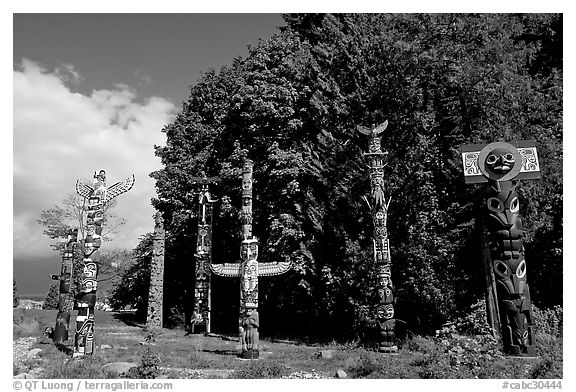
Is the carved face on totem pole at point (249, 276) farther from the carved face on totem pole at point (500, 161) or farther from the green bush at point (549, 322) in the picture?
the green bush at point (549, 322)

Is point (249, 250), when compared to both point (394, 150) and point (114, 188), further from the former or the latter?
point (394, 150)

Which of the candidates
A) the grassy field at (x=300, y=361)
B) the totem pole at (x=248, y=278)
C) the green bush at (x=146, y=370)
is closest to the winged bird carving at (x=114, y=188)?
the totem pole at (x=248, y=278)

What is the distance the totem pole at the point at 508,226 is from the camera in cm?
1055

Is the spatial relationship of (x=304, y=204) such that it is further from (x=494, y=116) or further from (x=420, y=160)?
(x=494, y=116)

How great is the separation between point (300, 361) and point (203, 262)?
8.42m

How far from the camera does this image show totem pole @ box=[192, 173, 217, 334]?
2027 cm

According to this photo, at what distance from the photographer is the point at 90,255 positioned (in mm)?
13062

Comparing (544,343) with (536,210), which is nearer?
(544,343)

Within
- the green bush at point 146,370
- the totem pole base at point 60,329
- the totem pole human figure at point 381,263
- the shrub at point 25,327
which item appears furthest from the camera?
the shrub at point 25,327

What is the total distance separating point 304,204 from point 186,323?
33.9ft

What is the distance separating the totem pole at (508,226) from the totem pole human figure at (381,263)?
3548 millimetres

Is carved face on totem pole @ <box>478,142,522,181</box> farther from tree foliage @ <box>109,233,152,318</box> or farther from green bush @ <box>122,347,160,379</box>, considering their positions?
tree foliage @ <box>109,233,152,318</box>

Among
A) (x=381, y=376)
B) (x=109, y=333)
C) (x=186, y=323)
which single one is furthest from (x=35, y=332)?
(x=381, y=376)

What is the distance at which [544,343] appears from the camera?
11.9 meters
